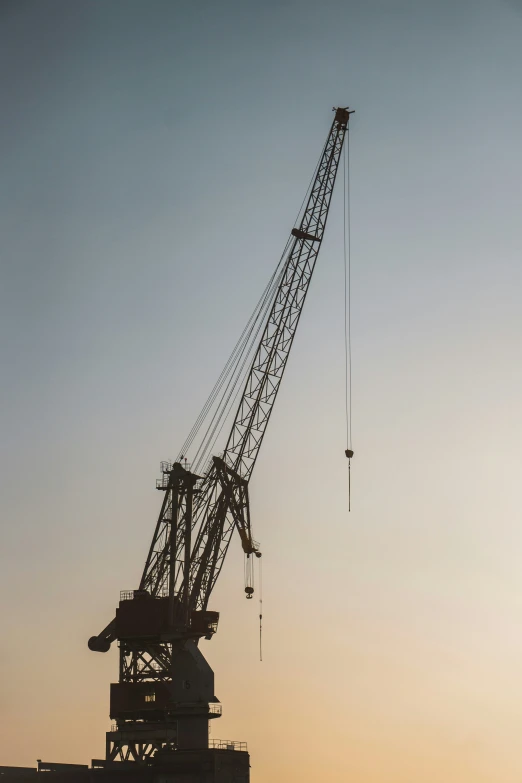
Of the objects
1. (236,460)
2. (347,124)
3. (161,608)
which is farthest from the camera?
(347,124)

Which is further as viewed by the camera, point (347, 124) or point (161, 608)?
point (347, 124)

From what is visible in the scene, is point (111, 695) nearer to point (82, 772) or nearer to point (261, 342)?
point (82, 772)

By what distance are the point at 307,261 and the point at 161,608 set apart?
37.3 m

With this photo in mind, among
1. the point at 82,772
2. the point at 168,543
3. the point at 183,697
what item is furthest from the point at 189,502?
the point at 82,772

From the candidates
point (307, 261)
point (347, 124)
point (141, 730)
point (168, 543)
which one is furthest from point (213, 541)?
point (347, 124)

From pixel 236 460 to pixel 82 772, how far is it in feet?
102

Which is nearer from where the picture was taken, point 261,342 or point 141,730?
point 141,730

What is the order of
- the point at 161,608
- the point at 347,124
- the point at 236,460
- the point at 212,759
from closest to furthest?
the point at 212,759 < the point at 161,608 < the point at 236,460 < the point at 347,124

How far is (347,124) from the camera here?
112 meters

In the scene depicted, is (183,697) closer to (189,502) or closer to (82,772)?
(82,772)

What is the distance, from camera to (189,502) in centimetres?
9819

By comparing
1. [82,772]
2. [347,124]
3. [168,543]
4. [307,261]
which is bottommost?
[82,772]

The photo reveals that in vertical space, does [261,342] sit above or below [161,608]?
above

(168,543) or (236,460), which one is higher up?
(236,460)
